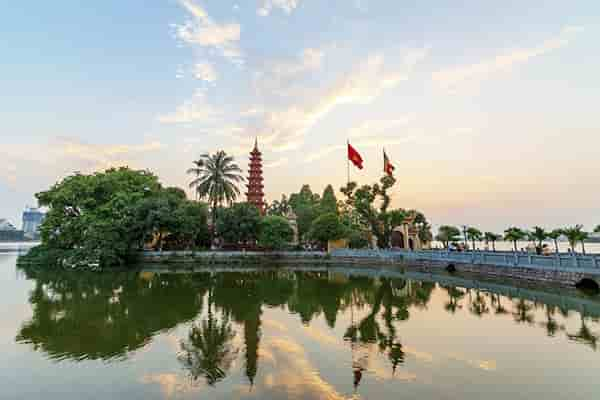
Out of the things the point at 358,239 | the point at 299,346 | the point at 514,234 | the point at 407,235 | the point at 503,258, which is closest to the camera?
the point at 299,346

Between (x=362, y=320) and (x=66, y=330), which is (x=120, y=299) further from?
(x=362, y=320)

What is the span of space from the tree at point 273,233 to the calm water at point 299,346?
20.1 metres

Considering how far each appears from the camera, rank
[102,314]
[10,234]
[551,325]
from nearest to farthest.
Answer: [551,325], [102,314], [10,234]

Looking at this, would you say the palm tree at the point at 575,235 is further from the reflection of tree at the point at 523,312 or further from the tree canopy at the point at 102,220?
the tree canopy at the point at 102,220

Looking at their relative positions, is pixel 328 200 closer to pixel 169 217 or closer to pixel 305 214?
pixel 305 214

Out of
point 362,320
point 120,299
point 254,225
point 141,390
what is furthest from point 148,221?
point 141,390

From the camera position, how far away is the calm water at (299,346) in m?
6.03

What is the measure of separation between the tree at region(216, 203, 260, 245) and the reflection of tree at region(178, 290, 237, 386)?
82.7 feet

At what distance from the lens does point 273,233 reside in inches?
1436

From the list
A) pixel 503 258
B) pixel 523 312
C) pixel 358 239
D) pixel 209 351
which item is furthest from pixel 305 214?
pixel 209 351

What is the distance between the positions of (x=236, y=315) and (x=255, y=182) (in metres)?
42.1

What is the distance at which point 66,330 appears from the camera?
32.5 feet

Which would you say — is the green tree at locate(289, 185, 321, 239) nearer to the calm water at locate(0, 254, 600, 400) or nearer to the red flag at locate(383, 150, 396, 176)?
the red flag at locate(383, 150, 396, 176)

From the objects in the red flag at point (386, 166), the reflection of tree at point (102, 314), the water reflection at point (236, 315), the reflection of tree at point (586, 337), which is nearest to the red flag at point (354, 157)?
the red flag at point (386, 166)
